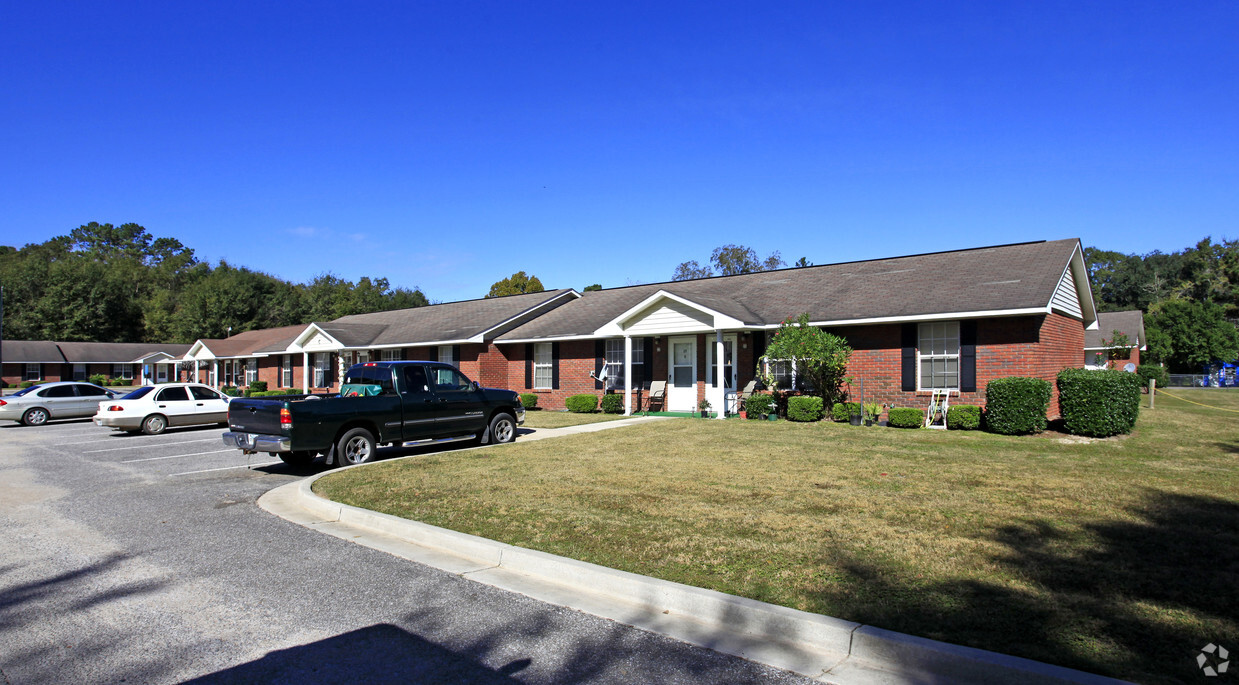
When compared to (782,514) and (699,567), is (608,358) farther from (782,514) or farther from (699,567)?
(699,567)

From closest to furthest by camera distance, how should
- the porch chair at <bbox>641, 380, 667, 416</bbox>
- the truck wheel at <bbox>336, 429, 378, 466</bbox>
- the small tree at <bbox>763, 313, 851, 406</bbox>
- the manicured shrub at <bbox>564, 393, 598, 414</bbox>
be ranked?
the truck wheel at <bbox>336, 429, 378, 466</bbox> → the small tree at <bbox>763, 313, 851, 406</bbox> → the porch chair at <bbox>641, 380, 667, 416</bbox> → the manicured shrub at <bbox>564, 393, 598, 414</bbox>

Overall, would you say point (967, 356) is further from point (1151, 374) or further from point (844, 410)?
point (1151, 374)

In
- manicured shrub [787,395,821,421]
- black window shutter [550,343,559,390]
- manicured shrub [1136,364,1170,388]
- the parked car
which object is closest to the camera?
manicured shrub [787,395,821,421]

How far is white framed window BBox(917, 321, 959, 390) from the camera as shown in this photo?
16609 mm

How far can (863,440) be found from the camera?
1395 centimetres

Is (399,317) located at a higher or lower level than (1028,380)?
higher

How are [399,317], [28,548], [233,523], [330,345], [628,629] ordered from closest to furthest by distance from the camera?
Answer: [628,629] < [28,548] < [233,523] < [330,345] < [399,317]

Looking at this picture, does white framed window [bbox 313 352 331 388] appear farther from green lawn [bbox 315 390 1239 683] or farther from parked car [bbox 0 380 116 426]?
green lawn [bbox 315 390 1239 683]

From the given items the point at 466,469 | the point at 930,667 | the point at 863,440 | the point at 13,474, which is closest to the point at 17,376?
the point at 13,474

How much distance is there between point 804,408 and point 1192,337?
51047 mm

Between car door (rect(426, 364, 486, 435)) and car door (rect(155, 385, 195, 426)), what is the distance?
10.7 meters

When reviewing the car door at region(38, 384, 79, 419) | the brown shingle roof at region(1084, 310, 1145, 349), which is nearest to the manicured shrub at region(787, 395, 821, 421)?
the car door at region(38, 384, 79, 419)

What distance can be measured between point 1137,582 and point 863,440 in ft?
29.0

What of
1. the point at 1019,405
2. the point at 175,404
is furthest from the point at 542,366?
the point at 1019,405
